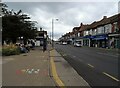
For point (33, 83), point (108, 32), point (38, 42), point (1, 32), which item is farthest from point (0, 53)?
point (38, 42)

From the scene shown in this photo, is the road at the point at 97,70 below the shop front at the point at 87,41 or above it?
below

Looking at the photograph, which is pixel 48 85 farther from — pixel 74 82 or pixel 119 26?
pixel 119 26

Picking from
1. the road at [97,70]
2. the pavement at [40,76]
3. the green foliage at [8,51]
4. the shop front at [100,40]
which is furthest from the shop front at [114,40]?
the pavement at [40,76]

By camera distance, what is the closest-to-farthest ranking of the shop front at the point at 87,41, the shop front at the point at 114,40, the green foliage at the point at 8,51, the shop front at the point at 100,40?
1. the green foliage at the point at 8,51
2. the shop front at the point at 114,40
3. the shop front at the point at 100,40
4. the shop front at the point at 87,41

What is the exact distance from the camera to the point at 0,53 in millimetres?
31234

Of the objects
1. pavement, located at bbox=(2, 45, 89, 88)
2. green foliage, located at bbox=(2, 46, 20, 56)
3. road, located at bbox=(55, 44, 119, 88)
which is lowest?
road, located at bbox=(55, 44, 119, 88)

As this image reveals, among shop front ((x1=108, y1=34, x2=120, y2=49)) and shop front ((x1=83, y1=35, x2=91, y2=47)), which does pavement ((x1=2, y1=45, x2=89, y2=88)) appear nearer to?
shop front ((x1=108, y1=34, x2=120, y2=49))

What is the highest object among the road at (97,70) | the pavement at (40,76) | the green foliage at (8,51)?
the green foliage at (8,51)

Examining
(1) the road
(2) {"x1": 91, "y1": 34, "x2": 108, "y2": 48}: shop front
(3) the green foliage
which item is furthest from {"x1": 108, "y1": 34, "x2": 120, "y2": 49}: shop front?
(1) the road

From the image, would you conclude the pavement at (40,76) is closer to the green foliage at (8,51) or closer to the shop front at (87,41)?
the green foliage at (8,51)

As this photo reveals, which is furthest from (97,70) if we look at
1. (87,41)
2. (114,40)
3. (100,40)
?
(87,41)

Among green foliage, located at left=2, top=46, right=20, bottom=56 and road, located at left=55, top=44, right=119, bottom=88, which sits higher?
green foliage, located at left=2, top=46, right=20, bottom=56

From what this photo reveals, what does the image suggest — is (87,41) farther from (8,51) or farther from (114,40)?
(8,51)

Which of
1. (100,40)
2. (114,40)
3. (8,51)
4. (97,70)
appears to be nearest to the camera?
(97,70)
